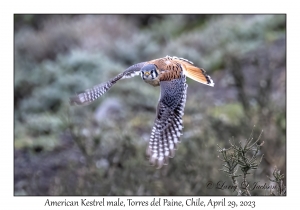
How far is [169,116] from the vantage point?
588cm

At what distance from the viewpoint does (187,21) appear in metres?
21.2

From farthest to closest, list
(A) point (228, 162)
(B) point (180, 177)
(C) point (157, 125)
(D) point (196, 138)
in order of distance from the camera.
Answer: (D) point (196, 138) < (B) point (180, 177) < (C) point (157, 125) < (A) point (228, 162)

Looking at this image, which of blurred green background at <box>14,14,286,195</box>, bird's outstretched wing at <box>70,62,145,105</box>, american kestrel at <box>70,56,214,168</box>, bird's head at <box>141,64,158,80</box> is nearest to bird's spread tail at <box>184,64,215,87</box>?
american kestrel at <box>70,56,214,168</box>

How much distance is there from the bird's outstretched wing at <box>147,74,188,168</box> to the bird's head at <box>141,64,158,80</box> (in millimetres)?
390

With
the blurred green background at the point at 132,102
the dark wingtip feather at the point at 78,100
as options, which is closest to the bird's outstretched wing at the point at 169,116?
the dark wingtip feather at the point at 78,100

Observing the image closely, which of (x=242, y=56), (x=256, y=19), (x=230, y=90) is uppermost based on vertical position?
(x=256, y=19)

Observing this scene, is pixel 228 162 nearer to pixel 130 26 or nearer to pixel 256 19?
pixel 256 19

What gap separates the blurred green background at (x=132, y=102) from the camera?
27.6 feet

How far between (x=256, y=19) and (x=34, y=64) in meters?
7.11

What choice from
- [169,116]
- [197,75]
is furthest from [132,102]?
[169,116]

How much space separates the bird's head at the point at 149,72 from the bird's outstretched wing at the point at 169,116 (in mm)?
390

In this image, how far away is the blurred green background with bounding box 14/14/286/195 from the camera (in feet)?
27.6

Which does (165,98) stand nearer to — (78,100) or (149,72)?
(149,72)
